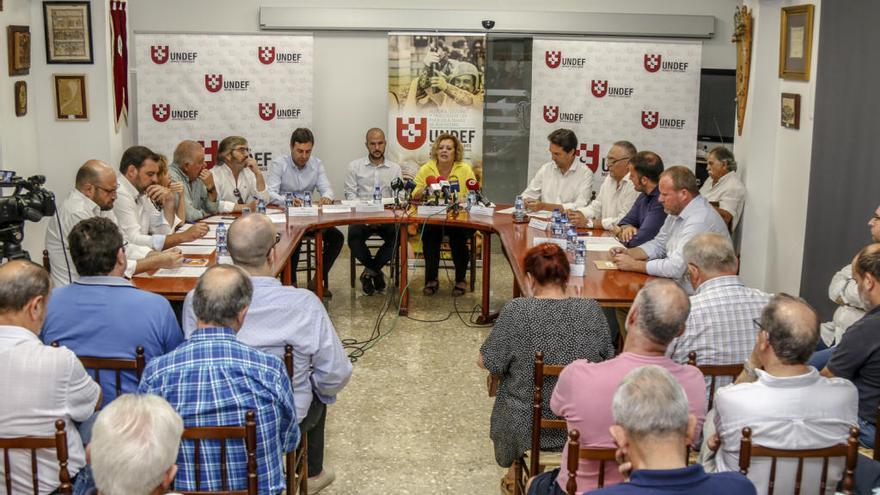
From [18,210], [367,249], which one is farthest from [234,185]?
[18,210]

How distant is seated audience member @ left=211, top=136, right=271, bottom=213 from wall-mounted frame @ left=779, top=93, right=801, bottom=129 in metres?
3.55

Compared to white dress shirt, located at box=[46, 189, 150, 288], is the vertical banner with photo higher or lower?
higher

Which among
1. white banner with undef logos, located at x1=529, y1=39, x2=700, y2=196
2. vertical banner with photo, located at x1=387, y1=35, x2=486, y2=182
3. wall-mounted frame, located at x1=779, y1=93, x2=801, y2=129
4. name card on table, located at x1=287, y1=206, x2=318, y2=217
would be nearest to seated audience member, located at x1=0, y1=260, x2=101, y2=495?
name card on table, located at x1=287, y1=206, x2=318, y2=217

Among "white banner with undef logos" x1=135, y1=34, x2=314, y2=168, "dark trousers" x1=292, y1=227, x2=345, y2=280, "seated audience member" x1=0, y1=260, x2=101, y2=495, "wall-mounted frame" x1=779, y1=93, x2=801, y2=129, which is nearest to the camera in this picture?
"seated audience member" x1=0, y1=260, x2=101, y2=495

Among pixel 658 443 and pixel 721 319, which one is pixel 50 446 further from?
pixel 721 319

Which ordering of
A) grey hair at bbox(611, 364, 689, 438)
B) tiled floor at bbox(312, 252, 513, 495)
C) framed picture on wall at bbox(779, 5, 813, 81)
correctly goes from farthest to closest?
framed picture on wall at bbox(779, 5, 813, 81) < tiled floor at bbox(312, 252, 513, 495) < grey hair at bbox(611, 364, 689, 438)

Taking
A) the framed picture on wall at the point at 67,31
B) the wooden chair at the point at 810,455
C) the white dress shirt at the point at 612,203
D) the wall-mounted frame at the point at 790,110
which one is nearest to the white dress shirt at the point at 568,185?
the white dress shirt at the point at 612,203

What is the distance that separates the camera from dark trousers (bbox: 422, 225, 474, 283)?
6.90 metres

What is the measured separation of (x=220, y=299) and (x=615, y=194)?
3.95 metres

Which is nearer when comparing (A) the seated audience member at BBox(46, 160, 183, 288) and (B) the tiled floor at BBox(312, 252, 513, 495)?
(B) the tiled floor at BBox(312, 252, 513, 495)

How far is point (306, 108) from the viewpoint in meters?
7.95

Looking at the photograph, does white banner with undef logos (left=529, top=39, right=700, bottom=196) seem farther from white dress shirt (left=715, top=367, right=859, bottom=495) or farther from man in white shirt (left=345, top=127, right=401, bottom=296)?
white dress shirt (left=715, top=367, right=859, bottom=495)

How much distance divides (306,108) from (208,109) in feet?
2.67

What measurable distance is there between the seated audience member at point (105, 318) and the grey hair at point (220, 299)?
1.62 ft
